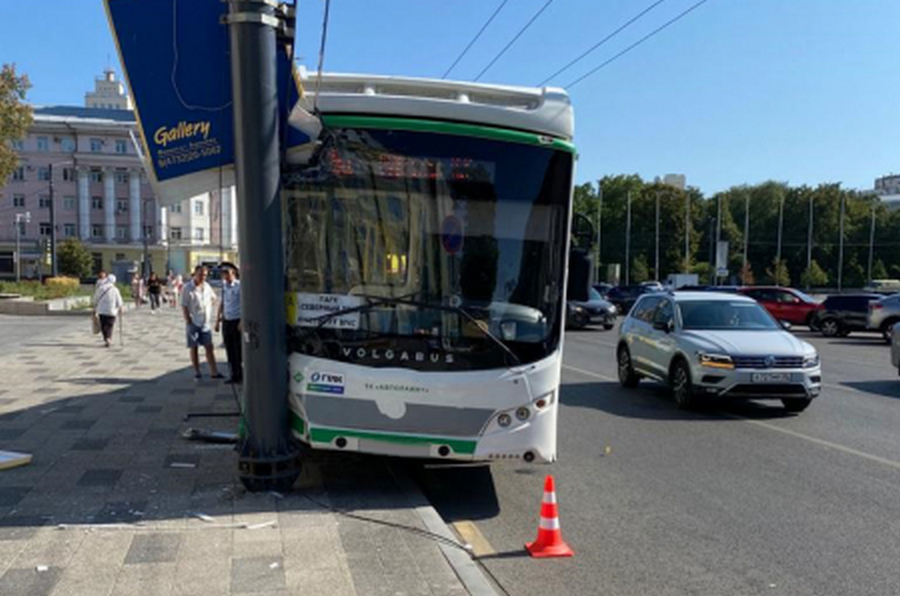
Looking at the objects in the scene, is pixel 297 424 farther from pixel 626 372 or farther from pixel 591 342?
pixel 591 342

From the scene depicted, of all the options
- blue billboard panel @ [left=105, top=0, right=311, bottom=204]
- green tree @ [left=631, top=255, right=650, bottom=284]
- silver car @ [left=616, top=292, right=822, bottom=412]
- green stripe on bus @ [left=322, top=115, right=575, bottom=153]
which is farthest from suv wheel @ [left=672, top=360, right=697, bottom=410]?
green tree @ [left=631, top=255, right=650, bottom=284]

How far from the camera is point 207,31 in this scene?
589cm

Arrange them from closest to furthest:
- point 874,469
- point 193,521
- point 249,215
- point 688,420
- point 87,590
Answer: point 87,590 → point 193,521 → point 249,215 → point 874,469 → point 688,420

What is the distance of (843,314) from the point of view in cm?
2675

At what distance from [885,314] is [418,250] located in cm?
2368

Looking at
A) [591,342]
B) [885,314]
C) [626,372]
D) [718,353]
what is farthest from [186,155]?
[885,314]

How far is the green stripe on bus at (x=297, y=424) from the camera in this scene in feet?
19.2

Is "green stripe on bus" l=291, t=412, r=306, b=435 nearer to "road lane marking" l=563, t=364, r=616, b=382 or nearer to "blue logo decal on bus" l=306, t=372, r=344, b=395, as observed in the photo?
"blue logo decal on bus" l=306, t=372, r=344, b=395

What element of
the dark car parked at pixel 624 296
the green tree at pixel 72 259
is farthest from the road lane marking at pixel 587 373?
the green tree at pixel 72 259

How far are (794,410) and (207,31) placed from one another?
9008mm

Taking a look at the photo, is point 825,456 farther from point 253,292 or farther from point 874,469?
point 253,292

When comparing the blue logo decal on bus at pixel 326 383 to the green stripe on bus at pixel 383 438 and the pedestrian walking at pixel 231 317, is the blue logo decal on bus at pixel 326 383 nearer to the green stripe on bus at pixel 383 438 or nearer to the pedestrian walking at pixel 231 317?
the green stripe on bus at pixel 383 438

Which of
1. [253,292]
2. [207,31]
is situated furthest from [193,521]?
[207,31]

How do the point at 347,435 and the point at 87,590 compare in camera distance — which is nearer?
the point at 87,590
